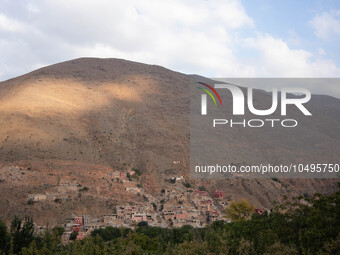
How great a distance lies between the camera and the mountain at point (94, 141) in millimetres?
52625

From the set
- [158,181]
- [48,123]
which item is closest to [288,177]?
[158,181]

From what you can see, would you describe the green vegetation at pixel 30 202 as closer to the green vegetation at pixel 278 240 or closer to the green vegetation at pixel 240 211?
the green vegetation at pixel 240 211

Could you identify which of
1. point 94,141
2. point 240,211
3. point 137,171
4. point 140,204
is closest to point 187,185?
point 137,171

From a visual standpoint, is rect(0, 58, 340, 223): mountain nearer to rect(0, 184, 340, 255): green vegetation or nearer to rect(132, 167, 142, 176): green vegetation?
rect(132, 167, 142, 176): green vegetation

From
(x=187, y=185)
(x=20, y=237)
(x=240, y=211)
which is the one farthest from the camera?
(x=187, y=185)

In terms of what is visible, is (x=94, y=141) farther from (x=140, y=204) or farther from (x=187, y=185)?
(x=140, y=204)

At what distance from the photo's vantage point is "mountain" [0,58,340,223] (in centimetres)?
5262

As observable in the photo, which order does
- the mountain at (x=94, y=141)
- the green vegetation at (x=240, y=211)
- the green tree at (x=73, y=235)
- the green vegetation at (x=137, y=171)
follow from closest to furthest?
the green tree at (x=73, y=235), the green vegetation at (x=240, y=211), the mountain at (x=94, y=141), the green vegetation at (x=137, y=171)

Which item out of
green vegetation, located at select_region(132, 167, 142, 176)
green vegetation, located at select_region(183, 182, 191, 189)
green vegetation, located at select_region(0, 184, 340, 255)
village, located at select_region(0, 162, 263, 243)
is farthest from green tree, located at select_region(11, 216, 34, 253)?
green vegetation, located at select_region(132, 167, 142, 176)

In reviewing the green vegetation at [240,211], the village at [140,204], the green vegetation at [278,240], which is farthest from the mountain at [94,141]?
the green vegetation at [278,240]

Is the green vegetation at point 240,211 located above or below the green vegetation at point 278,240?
below

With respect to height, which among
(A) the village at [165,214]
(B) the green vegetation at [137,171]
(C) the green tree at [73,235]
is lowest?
(C) the green tree at [73,235]

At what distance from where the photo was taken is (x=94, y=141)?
68.0 m

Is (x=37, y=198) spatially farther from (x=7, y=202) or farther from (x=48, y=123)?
(x=48, y=123)
